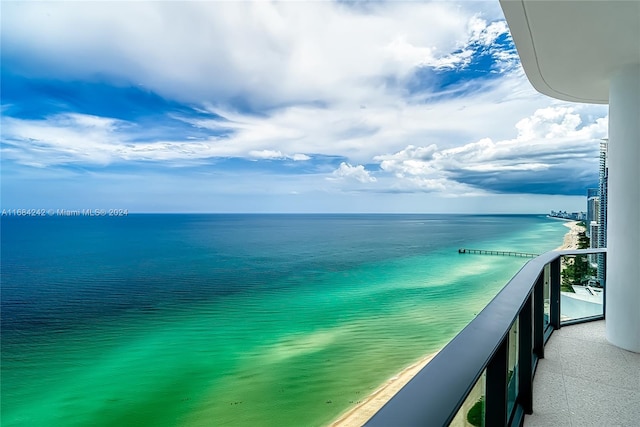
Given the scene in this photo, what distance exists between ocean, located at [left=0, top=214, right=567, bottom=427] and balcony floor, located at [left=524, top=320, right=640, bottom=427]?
9.28 meters

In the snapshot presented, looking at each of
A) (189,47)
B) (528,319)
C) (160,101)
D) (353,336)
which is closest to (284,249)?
(189,47)

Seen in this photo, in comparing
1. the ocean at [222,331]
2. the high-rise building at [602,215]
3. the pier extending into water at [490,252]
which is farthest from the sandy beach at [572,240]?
the high-rise building at [602,215]

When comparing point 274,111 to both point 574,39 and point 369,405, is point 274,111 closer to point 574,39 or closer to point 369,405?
point 369,405

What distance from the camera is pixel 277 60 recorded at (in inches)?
1695

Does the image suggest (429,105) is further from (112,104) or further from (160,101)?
(112,104)

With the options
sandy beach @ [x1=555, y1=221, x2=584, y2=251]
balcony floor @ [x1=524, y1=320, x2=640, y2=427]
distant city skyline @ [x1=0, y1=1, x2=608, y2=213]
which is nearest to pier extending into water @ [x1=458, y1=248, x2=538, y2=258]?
sandy beach @ [x1=555, y1=221, x2=584, y2=251]

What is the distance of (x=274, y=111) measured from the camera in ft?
196

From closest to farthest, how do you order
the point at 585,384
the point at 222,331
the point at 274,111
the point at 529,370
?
the point at 529,370
the point at 585,384
the point at 222,331
the point at 274,111

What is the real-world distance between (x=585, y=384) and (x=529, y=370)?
2.71ft

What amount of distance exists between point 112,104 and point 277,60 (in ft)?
145

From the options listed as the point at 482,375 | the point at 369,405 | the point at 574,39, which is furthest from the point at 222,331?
the point at 482,375

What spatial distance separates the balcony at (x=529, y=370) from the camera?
0.58 meters

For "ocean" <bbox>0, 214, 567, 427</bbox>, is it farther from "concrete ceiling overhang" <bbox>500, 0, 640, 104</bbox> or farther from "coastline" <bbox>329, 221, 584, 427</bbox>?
"concrete ceiling overhang" <bbox>500, 0, 640, 104</bbox>

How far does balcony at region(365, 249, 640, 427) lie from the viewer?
0.58 m
